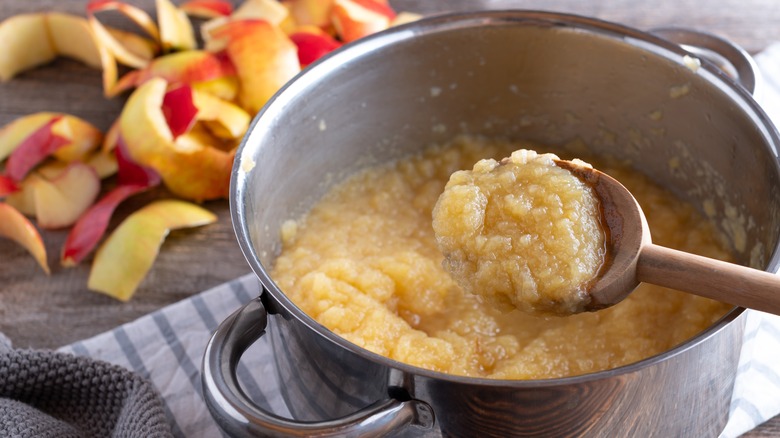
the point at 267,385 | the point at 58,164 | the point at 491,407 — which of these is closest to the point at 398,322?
the point at 267,385

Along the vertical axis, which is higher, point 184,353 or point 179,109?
point 179,109

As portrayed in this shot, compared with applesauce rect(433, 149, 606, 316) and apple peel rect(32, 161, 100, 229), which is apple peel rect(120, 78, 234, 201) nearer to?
apple peel rect(32, 161, 100, 229)

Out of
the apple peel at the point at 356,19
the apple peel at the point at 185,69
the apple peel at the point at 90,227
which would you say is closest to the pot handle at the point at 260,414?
the apple peel at the point at 90,227

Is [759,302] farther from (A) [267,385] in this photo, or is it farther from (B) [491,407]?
(A) [267,385]

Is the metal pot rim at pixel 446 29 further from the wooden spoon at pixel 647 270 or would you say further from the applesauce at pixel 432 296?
the applesauce at pixel 432 296

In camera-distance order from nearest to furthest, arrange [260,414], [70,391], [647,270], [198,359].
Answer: [260,414]
[647,270]
[70,391]
[198,359]

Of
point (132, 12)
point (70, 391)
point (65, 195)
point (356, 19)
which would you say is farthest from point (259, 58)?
point (70, 391)

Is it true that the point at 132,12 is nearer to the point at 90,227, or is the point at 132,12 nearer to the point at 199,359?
the point at 90,227
